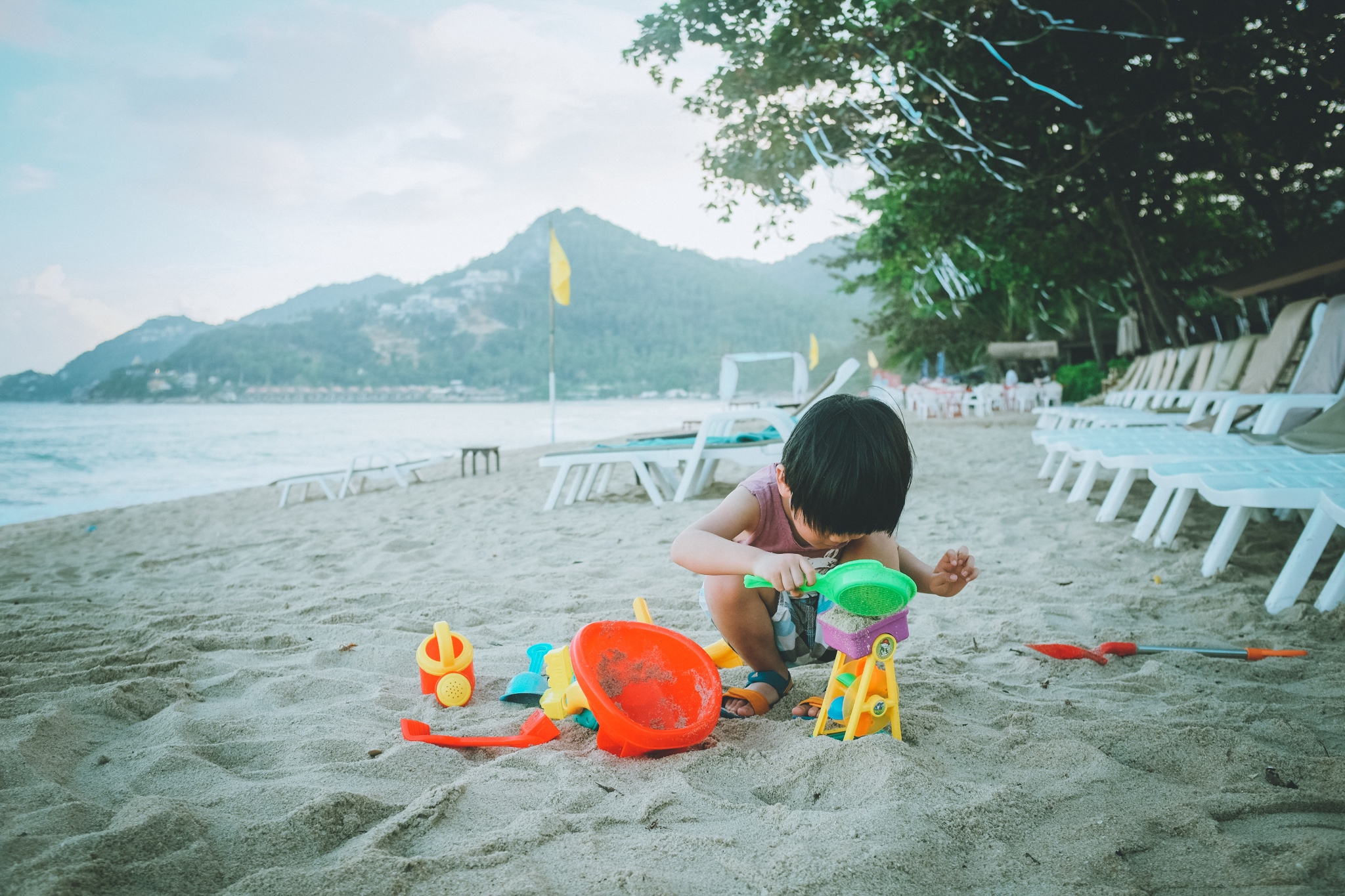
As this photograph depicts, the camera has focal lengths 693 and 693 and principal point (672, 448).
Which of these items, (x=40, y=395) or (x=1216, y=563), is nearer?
(x=1216, y=563)

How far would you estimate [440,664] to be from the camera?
1.80 m

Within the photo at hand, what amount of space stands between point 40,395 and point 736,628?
53523mm

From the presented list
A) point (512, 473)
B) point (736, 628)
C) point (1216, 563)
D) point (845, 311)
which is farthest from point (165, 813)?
point (845, 311)

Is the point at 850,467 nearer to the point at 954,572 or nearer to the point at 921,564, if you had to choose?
the point at 954,572

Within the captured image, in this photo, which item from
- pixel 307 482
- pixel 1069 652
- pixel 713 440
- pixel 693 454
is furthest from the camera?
pixel 307 482

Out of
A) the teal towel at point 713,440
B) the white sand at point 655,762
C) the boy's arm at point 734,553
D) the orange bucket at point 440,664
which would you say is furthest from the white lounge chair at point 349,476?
the boy's arm at point 734,553

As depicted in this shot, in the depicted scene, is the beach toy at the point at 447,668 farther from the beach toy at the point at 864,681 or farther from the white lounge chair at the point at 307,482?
the white lounge chair at the point at 307,482

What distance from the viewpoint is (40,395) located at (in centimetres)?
4031

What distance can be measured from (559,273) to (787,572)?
1116 cm

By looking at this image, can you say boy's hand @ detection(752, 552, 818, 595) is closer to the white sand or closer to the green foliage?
the white sand

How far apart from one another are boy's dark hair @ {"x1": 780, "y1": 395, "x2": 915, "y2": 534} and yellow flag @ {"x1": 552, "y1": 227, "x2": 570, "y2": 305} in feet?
34.6

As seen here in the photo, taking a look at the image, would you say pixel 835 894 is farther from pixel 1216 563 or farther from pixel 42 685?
pixel 1216 563

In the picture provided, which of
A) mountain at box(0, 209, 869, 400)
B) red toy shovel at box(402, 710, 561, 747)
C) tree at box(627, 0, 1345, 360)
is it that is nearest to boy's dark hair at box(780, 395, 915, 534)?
red toy shovel at box(402, 710, 561, 747)

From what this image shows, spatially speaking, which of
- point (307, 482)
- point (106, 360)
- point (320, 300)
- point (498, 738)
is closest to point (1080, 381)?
point (307, 482)
